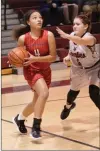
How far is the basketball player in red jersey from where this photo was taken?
12.9 ft

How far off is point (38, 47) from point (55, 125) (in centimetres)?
96

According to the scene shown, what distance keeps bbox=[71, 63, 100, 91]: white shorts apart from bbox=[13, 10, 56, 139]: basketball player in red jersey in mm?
425

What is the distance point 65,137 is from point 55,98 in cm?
184

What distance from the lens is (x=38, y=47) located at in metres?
4.05

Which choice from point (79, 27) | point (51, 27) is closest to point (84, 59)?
point (79, 27)

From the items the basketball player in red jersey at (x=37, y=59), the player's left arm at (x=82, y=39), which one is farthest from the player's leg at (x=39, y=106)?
the player's left arm at (x=82, y=39)

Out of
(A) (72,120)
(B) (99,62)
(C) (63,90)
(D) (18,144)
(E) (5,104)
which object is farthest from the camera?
(C) (63,90)

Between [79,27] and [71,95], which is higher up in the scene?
[79,27]

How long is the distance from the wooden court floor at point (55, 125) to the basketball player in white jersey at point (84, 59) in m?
0.40

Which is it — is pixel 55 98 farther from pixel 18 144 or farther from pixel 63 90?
pixel 18 144

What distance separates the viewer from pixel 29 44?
161 inches

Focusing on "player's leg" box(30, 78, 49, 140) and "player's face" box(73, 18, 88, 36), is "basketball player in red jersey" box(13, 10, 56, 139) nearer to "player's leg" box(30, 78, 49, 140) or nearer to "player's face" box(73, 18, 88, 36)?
"player's leg" box(30, 78, 49, 140)

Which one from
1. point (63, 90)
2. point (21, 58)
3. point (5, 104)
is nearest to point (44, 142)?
point (21, 58)

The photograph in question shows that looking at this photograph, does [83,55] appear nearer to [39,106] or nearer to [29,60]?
[29,60]
